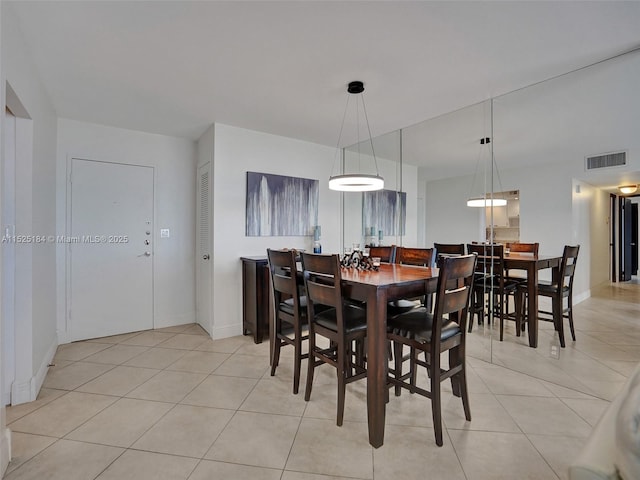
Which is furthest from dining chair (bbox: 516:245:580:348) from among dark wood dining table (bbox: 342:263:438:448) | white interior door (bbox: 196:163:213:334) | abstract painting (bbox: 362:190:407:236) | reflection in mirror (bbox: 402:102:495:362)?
white interior door (bbox: 196:163:213:334)

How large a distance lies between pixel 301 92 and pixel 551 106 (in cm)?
213

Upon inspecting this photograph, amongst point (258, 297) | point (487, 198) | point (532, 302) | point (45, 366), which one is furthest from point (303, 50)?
point (45, 366)

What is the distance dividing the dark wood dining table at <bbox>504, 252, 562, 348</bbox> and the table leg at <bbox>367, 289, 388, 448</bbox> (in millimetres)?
1794

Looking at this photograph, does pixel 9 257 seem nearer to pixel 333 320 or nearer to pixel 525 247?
pixel 333 320

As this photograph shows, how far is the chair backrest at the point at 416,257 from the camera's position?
2.75 metres

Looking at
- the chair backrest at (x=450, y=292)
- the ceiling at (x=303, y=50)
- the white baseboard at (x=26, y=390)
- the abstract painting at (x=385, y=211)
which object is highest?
the ceiling at (x=303, y=50)

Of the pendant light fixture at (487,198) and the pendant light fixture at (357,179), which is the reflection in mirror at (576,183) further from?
the pendant light fixture at (357,179)

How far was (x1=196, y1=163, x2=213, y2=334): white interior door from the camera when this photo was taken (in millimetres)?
3562

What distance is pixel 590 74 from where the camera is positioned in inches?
91.0

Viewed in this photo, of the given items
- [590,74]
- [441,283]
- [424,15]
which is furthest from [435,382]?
[590,74]

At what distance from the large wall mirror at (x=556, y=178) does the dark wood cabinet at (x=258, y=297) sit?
6.70 feet

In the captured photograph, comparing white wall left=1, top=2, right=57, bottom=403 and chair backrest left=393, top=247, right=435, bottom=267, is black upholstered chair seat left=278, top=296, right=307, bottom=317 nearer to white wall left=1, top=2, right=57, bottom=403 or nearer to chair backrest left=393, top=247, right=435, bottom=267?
chair backrest left=393, top=247, right=435, bottom=267

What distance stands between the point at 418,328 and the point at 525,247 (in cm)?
164

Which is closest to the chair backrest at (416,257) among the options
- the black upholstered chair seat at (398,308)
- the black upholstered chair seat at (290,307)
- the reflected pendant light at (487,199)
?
the black upholstered chair seat at (398,308)
